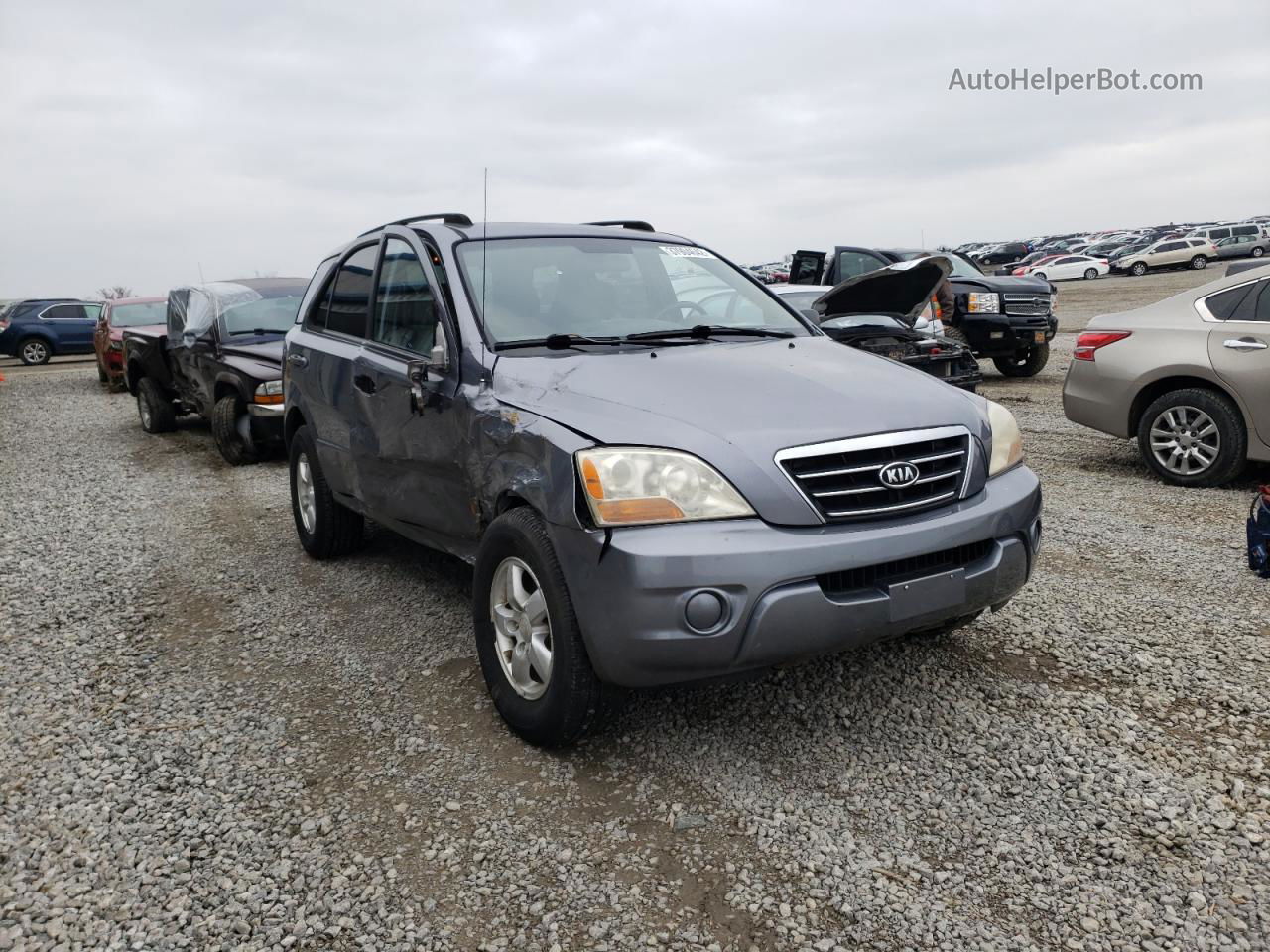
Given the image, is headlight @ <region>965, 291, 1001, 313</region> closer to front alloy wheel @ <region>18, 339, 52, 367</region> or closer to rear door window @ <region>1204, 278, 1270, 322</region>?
rear door window @ <region>1204, 278, 1270, 322</region>

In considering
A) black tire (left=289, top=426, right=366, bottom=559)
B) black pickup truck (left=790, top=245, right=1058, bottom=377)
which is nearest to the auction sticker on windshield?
black tire (left=289, top=426, right=366, bottom=559)

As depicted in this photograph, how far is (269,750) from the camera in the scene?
342 centimetres

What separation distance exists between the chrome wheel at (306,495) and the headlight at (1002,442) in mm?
3627

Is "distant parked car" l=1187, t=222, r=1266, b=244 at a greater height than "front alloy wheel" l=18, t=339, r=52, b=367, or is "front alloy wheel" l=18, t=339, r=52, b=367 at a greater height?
"distant parked car" l=1187, t=222, r=1266, b=244

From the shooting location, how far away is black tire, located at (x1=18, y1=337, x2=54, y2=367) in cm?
2675

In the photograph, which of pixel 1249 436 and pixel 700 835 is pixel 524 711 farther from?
pixel 1249 436

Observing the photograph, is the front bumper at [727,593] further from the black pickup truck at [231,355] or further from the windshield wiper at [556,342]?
the black pickup truck at [231,355]

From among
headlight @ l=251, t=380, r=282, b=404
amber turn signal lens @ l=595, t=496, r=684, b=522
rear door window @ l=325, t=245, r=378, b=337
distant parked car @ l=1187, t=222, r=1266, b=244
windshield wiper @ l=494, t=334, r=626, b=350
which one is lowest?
headlight @ l=251, t=380, r=282, b=404

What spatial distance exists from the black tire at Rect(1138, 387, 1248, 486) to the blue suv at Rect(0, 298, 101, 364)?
1055 inches

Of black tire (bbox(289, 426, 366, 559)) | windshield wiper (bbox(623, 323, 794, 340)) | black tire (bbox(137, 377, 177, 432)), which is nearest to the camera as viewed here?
windshield wiper (bbox(623, 323, 794, 340))

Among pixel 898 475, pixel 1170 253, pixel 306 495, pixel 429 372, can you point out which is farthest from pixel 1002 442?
pixel 1170 253

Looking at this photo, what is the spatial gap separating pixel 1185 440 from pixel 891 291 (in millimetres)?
2275

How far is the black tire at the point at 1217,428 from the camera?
21.4 feet

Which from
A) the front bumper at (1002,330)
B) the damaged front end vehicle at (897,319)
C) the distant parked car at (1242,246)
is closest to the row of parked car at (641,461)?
the damaged front end vehicle at (897,319)
